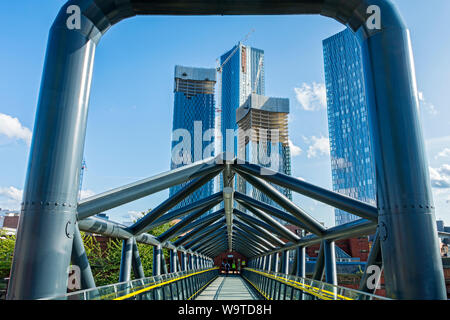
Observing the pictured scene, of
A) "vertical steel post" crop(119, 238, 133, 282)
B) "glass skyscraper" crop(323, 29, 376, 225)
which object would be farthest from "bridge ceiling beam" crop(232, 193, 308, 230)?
"glass skyscraper" crop(323, 29, 376, 225)

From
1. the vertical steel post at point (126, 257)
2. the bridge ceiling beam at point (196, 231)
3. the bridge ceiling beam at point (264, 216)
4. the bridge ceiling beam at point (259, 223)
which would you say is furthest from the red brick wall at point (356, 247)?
the vertical steel post at point (126, 257)

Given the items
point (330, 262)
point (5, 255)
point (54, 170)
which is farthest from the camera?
point (5, 255)

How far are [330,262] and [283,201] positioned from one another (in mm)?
2530

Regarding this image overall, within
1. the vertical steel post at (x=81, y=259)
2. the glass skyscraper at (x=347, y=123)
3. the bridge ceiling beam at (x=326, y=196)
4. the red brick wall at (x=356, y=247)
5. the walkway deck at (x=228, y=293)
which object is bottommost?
the walkway deck at (x=228, y=293)

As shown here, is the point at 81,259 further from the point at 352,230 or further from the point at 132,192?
the point at 352,230

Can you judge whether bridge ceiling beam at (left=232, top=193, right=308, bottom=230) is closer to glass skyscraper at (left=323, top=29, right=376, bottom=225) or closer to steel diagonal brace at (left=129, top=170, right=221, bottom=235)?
steel diagonal brace at (left=129, top=170, right=221, bottom=235)

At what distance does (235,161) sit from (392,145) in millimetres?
5226

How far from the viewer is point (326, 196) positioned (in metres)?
7.20

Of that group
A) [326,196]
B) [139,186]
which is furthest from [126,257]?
[326,196]

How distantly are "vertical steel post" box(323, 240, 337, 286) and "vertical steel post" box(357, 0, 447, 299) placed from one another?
6059mm

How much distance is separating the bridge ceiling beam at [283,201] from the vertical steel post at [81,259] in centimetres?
533

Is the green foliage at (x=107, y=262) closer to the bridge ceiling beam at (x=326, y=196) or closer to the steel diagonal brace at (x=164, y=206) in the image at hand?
the steel diagonal brace at (x=164, y=206)

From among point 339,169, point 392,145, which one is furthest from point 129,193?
point 339,169

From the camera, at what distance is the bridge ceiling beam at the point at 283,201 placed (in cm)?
1045
